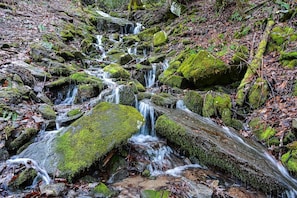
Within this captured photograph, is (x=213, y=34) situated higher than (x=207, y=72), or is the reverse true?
(x=213, y=34)

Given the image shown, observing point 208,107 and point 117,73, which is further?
point 117,73

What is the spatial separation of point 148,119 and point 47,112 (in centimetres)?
219

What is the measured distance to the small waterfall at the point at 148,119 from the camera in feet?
17.7

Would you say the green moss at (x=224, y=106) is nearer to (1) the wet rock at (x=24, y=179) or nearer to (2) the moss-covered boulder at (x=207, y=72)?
(2) the moss-covered boulder at (x=207, y=72)

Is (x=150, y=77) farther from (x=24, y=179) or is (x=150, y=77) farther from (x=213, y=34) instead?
(x=24, y=179)

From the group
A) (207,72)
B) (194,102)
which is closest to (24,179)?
(194,102)

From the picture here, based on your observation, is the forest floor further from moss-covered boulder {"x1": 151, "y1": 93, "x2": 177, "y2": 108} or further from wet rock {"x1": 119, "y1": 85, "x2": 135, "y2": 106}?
wet rock {"x1": 119, "y1": 85, "x2": 135, "y2": 106}

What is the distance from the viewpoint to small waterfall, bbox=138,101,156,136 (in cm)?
539

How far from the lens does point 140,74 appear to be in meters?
8.60

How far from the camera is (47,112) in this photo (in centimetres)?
527

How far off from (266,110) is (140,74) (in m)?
4.32

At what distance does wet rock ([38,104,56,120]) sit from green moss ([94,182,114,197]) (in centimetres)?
226

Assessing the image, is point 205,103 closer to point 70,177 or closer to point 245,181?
point 245,181

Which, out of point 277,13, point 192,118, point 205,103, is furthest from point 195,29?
point 192,118
